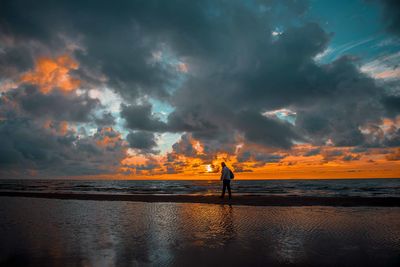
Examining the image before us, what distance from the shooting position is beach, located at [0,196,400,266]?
540cm

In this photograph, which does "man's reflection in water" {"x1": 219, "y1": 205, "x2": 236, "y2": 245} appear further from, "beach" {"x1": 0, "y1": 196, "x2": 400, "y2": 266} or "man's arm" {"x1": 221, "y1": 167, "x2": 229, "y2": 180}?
"man's arm" {"x1": 221, "y1": 167, "x2": 229, "y2": 180}

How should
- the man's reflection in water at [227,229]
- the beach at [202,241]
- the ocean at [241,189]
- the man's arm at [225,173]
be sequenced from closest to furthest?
the beach at [202,241] < the man's reflection in water at [227,229] < the man's arm at [225,173] < the ocean at [241,189]

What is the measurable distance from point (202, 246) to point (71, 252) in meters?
2.96

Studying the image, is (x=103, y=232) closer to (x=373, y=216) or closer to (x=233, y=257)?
(x=233, y=257)

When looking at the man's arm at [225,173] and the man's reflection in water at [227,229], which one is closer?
the man's reflection in water at [227,229]

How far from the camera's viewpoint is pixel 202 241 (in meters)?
7.06

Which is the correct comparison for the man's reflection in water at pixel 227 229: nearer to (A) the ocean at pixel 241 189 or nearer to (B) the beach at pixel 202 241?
(B) the beach at pixel 202 241

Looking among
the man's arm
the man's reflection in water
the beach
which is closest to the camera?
the beach

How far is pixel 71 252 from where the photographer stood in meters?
6.00

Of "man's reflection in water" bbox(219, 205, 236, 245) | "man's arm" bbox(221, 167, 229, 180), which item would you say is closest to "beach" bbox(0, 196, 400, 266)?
"man's reflection in water" bbox(219, 205, 236, 245)

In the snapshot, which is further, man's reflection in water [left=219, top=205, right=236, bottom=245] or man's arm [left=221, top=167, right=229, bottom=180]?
man's arm [left=221, top=167, right=229, bottom=180]

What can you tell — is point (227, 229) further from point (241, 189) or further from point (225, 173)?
point (241, 189)

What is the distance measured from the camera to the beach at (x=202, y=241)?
5.40 meters

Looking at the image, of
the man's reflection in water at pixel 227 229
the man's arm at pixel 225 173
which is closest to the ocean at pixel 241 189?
the man's arm at pixel 225 173
